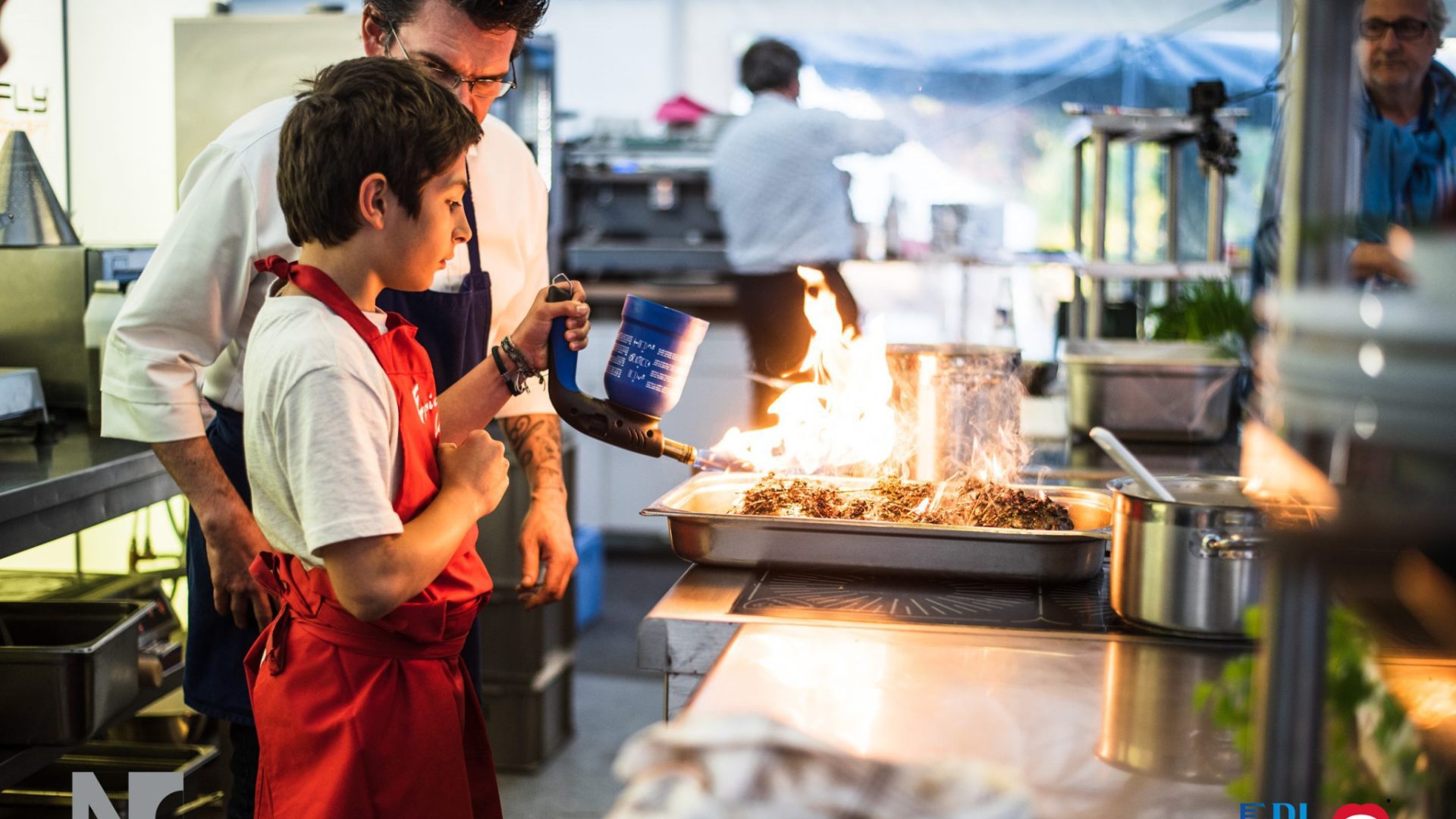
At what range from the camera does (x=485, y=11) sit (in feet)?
5.35

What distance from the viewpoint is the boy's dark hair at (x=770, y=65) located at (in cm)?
483

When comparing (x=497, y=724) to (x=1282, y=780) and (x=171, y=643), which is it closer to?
(x=171, y=643)

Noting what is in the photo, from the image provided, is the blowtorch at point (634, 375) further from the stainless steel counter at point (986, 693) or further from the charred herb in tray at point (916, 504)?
the stainless steel counter at point (986, 693)

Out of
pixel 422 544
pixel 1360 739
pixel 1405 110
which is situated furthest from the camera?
pixel 1405 110

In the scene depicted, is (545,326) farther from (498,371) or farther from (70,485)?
(70,485)

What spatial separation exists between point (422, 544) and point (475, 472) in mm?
136

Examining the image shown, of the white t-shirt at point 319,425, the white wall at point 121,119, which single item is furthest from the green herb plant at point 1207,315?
the white wall at point 121,119

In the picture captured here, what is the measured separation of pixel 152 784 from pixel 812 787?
7.32 feet

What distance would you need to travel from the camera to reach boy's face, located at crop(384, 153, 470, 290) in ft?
4.59

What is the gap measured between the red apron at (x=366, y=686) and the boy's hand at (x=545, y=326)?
224mm

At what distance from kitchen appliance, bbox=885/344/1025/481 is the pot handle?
626mm

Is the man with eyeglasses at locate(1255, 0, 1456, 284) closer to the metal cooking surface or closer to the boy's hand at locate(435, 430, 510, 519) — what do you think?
the metal cooking surface

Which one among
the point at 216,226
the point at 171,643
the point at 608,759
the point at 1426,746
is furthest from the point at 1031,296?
the point at 1426,746

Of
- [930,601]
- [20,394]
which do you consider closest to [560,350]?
[930,601]
